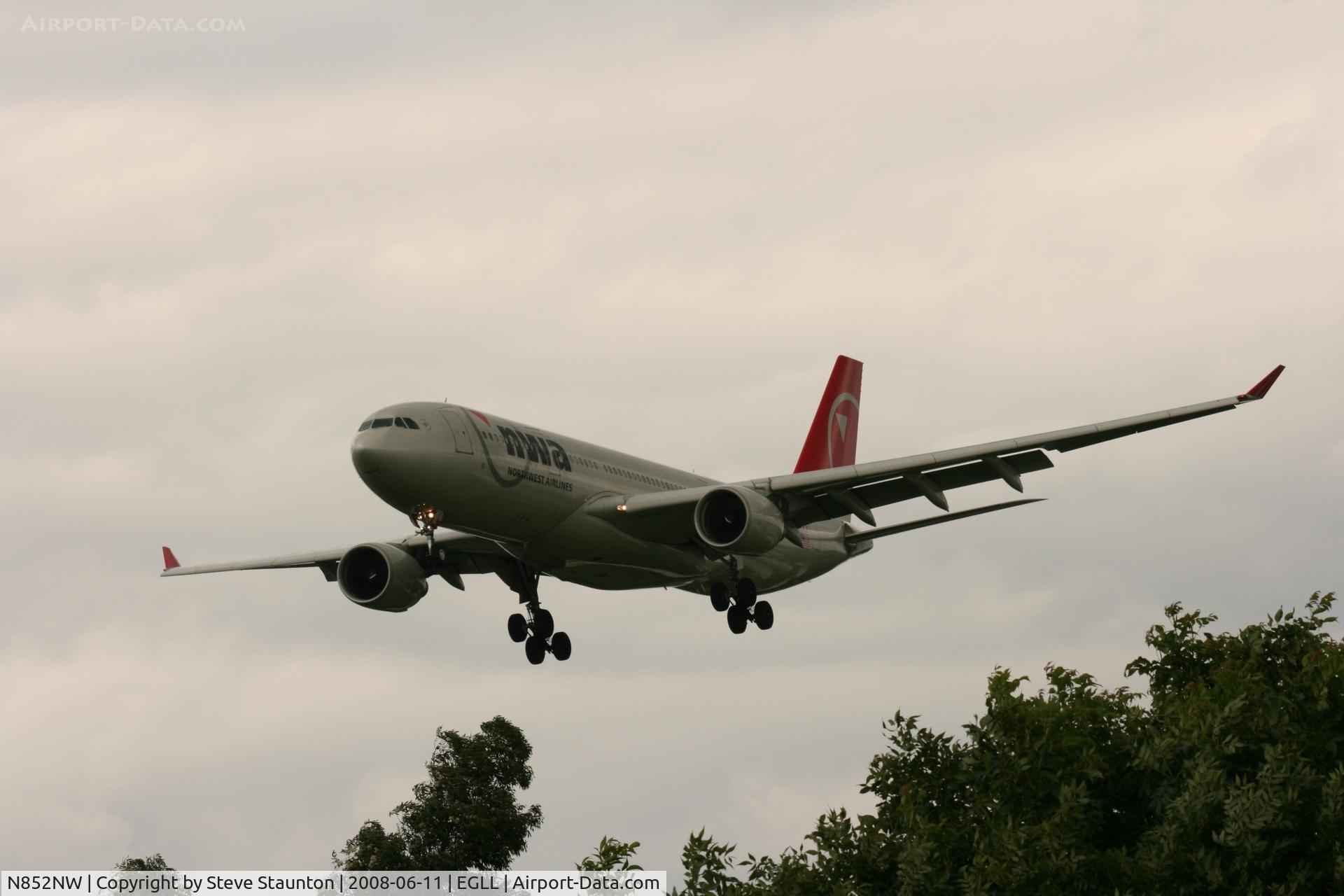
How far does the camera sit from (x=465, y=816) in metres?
53.3

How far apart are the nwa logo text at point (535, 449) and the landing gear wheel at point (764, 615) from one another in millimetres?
7854

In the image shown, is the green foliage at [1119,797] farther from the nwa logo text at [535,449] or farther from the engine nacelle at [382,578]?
the engine nacelle at [382,578]

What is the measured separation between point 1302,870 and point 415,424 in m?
18.3

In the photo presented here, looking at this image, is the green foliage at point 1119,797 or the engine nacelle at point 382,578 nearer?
the green foliage at point 1119,797

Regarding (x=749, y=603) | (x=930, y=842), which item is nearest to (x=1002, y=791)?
(x=930, y=842)

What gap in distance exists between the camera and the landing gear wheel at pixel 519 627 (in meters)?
42.2

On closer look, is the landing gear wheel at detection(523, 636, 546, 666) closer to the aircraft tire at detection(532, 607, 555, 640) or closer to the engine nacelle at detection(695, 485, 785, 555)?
the aircraft tire at detection(532, 607, 555, 640)

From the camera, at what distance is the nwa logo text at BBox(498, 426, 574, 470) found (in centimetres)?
3562

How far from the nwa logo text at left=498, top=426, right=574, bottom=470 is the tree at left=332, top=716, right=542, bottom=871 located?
1924 centimetres

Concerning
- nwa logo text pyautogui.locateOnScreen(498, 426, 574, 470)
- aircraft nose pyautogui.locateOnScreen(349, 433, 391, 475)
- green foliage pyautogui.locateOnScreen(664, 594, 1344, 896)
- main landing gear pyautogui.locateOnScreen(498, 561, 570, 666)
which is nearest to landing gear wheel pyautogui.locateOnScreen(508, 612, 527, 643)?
main landing gear pyautogui.locateOnScreen(498, 561, 570, 666)

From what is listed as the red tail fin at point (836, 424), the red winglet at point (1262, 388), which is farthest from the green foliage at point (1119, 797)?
the red tail fin at point (836, 424)

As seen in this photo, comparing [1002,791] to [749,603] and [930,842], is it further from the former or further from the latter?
[749,603]

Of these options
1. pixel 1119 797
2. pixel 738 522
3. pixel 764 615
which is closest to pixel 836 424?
Result: pixel 764 615

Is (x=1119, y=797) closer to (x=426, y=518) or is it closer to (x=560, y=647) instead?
(x=426, y=518)
